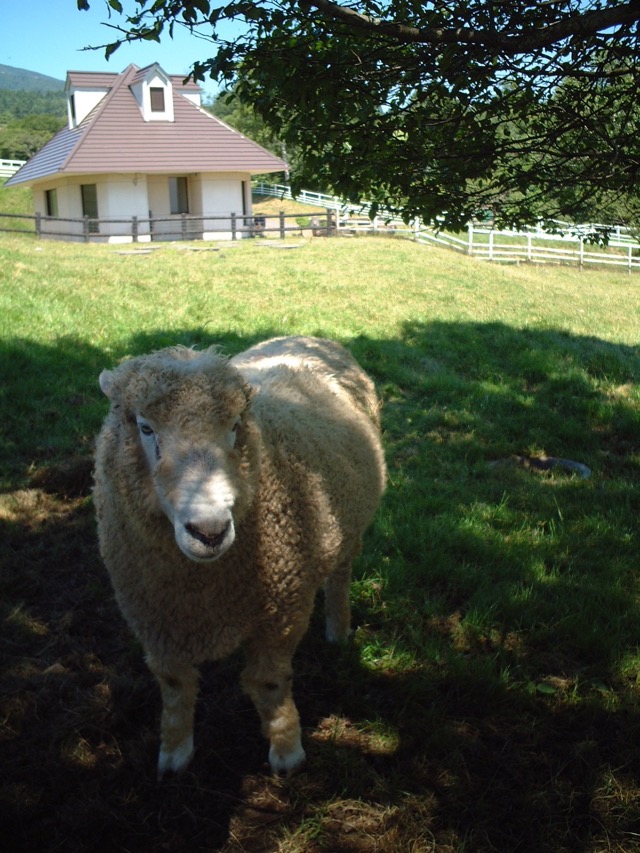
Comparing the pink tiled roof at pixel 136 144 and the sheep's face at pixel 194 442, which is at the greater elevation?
the pink tiled roof at pixel 136 144

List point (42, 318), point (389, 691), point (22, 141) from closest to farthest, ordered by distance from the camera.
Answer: point (389, 691), point (42, 318), point (22, 141)

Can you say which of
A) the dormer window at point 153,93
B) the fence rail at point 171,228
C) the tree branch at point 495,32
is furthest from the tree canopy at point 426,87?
the dormer window at point 153,93

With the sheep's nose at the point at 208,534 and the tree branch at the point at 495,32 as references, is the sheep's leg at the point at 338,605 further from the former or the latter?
the tree branch at the point at 495,32

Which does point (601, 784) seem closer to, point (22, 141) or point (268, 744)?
point (268, 744)

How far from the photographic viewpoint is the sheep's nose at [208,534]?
224cm

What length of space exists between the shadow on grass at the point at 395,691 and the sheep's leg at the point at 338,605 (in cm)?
9

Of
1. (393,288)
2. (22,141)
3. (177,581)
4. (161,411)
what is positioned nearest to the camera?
(161,411)

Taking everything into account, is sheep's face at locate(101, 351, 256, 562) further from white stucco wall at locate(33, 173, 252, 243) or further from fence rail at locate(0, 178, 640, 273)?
white stucco wall at locate(33, 173, 252, 243)

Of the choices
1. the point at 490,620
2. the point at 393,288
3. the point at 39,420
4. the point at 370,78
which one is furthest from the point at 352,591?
the point at 393,288

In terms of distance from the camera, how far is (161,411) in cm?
252

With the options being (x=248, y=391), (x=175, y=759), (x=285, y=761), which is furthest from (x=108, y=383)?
(x=285, y=761)

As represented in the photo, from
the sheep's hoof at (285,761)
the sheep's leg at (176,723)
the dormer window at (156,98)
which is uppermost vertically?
the dormer window at (156,98)

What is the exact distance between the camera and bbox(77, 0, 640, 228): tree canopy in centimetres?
303

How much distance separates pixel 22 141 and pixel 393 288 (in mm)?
55790
